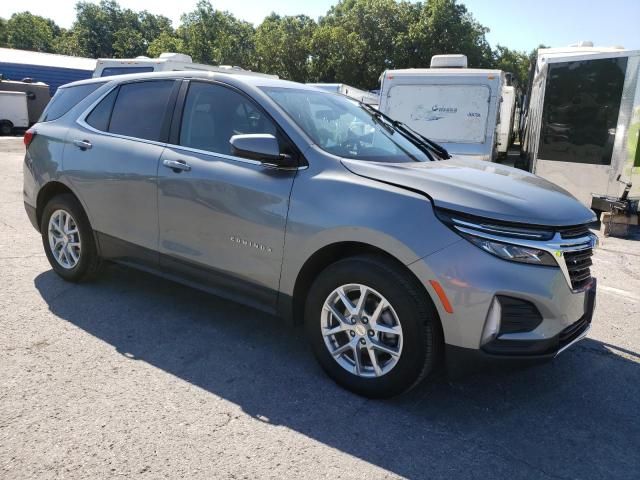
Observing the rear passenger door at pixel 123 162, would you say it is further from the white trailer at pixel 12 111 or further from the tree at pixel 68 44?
the tree at pixel 68 44

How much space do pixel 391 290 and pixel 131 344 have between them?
1893 millimetres

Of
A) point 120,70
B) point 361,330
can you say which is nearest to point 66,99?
point 361,330

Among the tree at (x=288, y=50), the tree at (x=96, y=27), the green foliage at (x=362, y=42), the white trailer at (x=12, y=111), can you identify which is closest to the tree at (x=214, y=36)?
the green foliage at (x=362, y=42)

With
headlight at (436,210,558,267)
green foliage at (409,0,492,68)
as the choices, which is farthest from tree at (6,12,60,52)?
headlight at (436,210,558,267)

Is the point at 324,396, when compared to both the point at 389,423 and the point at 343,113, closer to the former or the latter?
the point at 389,423

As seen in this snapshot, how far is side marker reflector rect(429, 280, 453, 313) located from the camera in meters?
2.62

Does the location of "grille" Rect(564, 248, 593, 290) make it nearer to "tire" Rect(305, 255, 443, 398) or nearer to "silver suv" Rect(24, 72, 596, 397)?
"silver suv" Rect(24, 72, 596, 397)

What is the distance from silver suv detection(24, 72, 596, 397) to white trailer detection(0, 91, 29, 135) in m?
22.0

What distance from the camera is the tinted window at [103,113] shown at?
4.28 m

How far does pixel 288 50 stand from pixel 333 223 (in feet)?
123

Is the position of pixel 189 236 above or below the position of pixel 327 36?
below

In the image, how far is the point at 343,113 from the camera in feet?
12.5

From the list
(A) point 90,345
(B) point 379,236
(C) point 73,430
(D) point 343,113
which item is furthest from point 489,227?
(A) point 90,345

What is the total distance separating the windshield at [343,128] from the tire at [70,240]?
2026 mm
